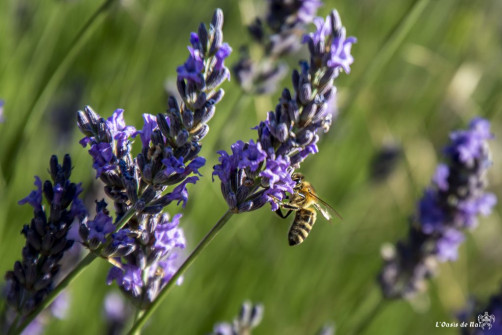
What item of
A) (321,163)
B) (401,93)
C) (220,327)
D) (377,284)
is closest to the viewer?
(220,327)

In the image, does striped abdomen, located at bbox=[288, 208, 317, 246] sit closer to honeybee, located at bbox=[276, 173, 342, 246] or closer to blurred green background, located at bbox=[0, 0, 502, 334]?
honeybee, located at bbox=[276, 173, 342, 246]

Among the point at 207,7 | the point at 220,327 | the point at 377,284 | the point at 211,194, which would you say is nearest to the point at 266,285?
the point at 211,194

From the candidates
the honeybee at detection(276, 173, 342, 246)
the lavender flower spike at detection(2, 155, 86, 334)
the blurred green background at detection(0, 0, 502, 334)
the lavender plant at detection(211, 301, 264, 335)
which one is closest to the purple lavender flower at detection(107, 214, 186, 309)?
the lavender flower spike at detection(2, 155, 86, 334)

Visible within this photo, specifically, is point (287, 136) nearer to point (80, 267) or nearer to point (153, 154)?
point (153, 154)

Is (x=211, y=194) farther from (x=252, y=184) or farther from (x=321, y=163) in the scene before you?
(x=252, y=184)

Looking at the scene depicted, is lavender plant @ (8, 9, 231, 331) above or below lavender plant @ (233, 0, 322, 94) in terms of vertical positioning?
below

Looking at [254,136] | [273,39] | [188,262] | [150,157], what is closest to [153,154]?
[150,157]

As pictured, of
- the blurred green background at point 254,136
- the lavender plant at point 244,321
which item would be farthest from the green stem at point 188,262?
the blurred green background at point 254,136
